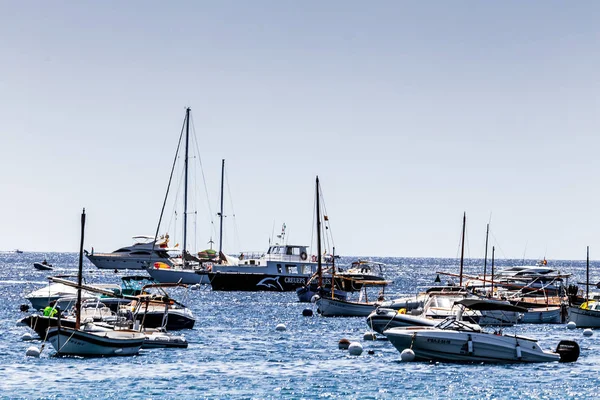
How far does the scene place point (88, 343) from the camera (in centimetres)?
4806

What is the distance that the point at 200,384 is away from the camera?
42.3 meters

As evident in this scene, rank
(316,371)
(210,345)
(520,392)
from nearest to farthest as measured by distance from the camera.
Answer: (520,392) < (316,371) < (210,345)

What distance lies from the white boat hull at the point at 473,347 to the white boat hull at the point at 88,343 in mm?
14283

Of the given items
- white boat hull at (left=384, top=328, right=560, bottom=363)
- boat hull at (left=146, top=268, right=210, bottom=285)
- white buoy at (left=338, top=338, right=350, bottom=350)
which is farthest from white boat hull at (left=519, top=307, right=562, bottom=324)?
boat hull at (left=146, top=268, right=210, bottom=285)

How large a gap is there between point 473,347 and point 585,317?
2690 centimetres

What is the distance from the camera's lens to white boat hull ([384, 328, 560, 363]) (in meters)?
48.4

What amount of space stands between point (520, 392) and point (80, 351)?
20.9 metres

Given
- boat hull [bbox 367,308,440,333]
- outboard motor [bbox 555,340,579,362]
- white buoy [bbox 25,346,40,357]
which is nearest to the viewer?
white buoy [bbox 25,346,40,357]

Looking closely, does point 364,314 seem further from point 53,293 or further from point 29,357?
point 29,357

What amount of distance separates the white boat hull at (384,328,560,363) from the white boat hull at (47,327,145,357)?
14283 millimetres

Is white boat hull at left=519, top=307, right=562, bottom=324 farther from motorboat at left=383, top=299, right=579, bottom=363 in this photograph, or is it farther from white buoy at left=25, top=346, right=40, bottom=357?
white buoy at left=25, top=346, right=40, bottom=357

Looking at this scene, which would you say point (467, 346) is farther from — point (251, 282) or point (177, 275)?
point (177, 275)

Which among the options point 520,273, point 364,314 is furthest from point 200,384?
point 520,273

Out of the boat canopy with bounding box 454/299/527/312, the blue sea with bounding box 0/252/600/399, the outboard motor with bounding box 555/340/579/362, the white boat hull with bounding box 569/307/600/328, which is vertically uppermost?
the boat canopy with bounding box 454/299/527/312
